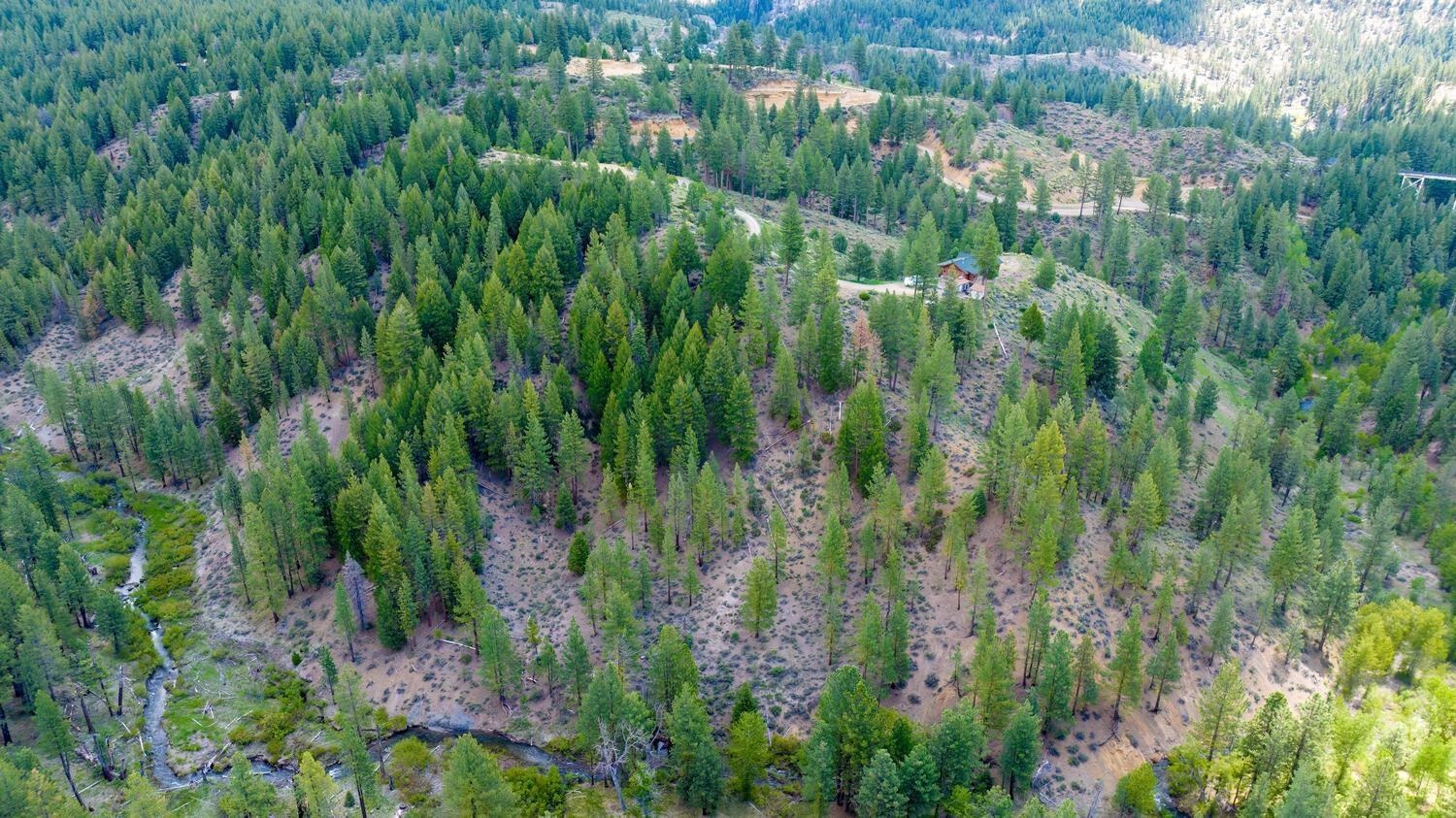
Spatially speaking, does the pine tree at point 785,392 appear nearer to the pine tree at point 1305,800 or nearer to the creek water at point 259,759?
the creek water at point 259,759

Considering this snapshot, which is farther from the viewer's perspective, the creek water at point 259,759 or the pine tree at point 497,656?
the pine tree at point 497,656

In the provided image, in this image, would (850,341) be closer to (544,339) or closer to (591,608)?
(544,339)

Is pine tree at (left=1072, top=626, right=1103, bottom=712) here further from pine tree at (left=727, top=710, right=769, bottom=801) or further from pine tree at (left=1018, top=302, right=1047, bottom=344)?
pine tree at (left=1018, top=302, right=1047, bottom=344)

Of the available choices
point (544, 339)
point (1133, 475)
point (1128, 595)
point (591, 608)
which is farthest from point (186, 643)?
point (1133, 475)

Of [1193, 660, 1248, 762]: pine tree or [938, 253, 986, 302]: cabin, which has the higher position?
[938, 253, 986, 302]: cabin

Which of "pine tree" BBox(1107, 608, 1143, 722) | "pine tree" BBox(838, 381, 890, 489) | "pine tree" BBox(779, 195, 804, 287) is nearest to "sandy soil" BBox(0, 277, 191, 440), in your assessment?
"pine tree" BBox(779, 195, 804, 287)

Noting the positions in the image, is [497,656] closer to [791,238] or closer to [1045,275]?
[791,238]

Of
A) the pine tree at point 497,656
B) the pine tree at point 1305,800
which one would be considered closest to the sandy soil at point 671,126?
the pine tree at point 497,656

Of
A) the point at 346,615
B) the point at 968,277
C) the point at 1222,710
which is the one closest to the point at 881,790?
the point at 1222,710

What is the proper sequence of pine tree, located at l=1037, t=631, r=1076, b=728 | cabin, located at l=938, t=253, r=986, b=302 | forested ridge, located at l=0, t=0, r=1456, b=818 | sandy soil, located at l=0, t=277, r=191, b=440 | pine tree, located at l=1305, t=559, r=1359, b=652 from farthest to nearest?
sandy soil, located at l=0, t=277, r=191, b=440, cabin, located at l=938, t=253, r=986, b=302, pine tree, located at l=1305, t=559, r=1359, b=652, forested ridge, located at l=0, t=0, r=1456, b=818, pine tree, located at l=1037, t=631, r=1076, b=728
